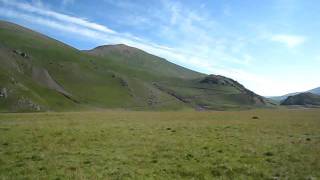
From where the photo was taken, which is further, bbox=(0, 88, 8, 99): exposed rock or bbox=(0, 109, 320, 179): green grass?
bbox=(0, 88, 8, 99): exposed rock

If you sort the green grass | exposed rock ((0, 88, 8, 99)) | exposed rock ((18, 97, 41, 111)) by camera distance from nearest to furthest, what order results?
the green grass
exposed rock ((18, 97, 41, 111))
exposed rock ((0, 88, 8, 99))

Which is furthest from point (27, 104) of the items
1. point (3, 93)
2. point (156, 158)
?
point (156, 158)

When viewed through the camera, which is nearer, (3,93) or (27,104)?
(27,104)

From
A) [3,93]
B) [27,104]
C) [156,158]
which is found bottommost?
[27,104]

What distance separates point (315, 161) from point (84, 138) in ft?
57.5

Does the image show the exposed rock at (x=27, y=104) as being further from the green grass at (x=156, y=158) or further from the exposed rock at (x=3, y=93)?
the green grass at (x=156, y=158)

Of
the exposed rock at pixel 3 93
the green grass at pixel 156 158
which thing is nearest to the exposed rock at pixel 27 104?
the exposed rock at pixel 3 93


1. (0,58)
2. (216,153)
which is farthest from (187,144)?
(0,58)

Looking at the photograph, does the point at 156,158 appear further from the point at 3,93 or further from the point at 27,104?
the point at 3,93

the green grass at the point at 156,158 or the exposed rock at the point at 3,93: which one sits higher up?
the exposed rock at the point at 3,93

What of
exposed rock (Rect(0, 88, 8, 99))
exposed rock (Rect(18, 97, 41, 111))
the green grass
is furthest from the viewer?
exposed rock (Rect(0, 88, 8, 99))

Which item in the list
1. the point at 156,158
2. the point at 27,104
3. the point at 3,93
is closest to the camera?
the point at 156,158

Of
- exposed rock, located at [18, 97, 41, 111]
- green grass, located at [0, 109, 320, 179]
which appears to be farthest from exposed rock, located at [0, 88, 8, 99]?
green grass, located at [0, 109, 320, 179]

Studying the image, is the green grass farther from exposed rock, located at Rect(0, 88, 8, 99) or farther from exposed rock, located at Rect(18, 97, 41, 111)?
exposed rock, located at Rect(0, 88, 8, 99)
